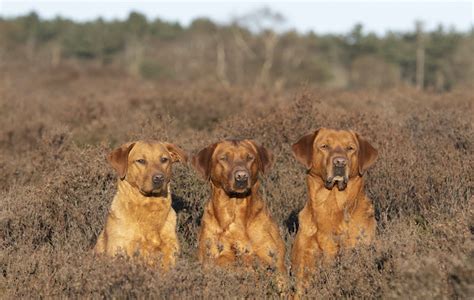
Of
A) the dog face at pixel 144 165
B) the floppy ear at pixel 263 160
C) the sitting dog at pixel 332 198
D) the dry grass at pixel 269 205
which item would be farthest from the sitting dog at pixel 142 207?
the sitting dog at pixel 332 198

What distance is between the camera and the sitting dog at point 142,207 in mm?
5242

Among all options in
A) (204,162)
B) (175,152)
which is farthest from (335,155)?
(175,152)

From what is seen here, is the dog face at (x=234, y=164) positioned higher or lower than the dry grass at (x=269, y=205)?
higher

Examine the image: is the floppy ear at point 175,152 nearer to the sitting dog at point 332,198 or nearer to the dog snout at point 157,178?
the dog snout at point 157,178

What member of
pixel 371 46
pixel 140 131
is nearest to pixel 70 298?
pixel 140 131

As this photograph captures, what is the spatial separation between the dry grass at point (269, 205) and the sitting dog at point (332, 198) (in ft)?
0.93

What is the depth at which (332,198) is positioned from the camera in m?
5.46

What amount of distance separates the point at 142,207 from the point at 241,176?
0.82 metres

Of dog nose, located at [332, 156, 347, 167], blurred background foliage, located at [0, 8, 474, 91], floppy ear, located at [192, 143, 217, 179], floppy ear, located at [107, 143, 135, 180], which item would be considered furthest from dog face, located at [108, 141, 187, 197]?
blurred background foliage, located at [0, 8, 474, 91]

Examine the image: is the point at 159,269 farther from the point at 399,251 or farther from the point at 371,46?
the point at 371,46

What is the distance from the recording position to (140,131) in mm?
8367

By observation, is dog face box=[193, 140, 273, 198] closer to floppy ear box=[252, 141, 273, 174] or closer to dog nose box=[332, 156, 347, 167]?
floppy ear box=[252, 141, 273, 174]

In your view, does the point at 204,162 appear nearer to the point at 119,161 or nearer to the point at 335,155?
the point at 119,161

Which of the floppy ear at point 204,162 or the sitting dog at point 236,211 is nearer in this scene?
the sitting dog at point 236,211
